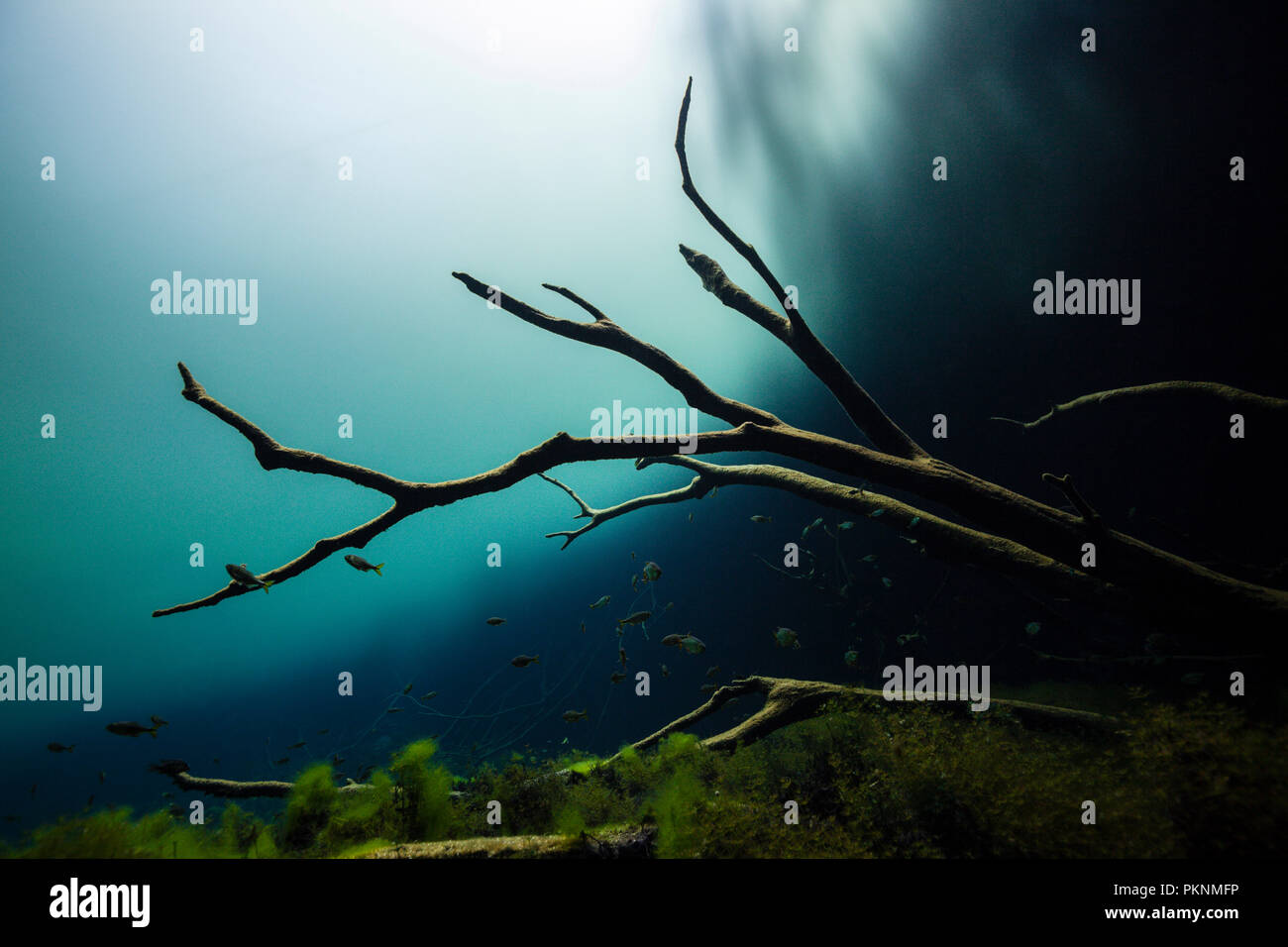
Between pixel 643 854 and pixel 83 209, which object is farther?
pixel 83 209

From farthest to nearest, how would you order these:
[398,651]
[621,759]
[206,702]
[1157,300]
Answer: [398,651] → [206,702] → [1157,300] → [621,759]

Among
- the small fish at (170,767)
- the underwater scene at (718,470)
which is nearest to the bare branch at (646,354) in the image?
the underwater scene at (718,470)

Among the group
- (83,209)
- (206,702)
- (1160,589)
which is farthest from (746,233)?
(206,702)

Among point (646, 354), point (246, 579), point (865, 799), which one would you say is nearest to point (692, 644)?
point (865, 799)

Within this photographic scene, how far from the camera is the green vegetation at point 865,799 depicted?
2965 mm

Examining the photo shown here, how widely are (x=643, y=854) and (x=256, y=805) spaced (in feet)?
110

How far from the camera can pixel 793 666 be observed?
21.8 meters

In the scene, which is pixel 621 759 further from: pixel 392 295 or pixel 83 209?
pixel 83 209

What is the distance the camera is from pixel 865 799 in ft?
12.6

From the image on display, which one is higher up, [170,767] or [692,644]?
[692,644]

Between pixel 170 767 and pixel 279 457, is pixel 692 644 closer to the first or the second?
pixel 279 457

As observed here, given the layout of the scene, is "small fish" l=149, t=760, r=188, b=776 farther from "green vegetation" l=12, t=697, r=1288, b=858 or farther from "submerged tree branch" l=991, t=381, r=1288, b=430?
"submerged tree branch" l=991, t=381, r=1288, b=430

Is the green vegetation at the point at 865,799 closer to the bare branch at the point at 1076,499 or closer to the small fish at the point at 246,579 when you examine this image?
the bare branch at the point at 1076,499

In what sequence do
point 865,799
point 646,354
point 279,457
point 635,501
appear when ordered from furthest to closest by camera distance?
point 635,501
point 646,354
point 865,799
point 279,457
